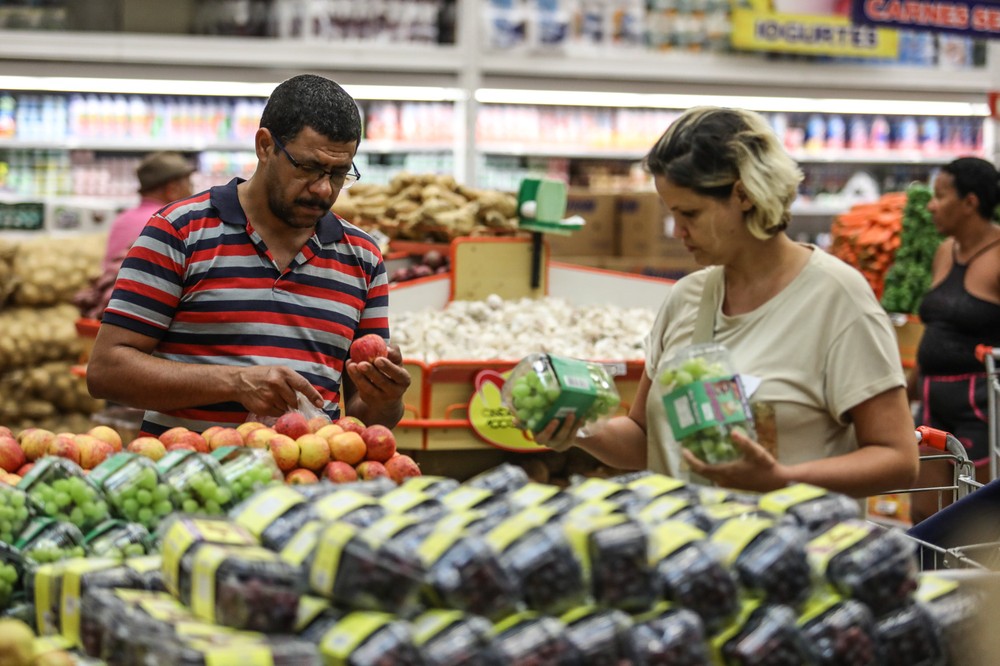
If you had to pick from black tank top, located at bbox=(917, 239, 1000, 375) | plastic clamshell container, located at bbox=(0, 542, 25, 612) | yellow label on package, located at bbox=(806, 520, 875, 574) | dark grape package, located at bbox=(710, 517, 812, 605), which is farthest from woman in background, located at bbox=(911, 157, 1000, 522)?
plastic clamshell container, located at bbox=(0, 542, 25, 612)

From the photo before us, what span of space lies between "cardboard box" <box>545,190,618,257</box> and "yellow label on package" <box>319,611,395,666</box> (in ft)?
18.1

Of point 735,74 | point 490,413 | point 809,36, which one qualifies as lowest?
point 490,413

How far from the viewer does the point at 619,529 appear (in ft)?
4.61

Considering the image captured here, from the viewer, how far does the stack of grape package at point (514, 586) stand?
4.28 ft

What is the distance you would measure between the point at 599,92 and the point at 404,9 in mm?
1548

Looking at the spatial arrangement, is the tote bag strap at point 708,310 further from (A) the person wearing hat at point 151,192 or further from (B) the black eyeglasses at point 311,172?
(A) the person wearing hat at point 151,192

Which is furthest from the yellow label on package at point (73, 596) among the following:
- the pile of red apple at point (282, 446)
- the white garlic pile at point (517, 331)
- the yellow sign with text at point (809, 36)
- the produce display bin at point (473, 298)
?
the yellow sign with text at point (809, 36)

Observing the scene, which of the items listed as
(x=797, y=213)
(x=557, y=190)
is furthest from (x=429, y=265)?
(x=797, y=213)

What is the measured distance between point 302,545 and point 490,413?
2610 millimetres

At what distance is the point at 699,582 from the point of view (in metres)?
1.41

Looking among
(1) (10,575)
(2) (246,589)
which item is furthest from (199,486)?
(2) (246,589)

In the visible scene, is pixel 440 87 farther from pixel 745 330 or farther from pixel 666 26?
pixel 745 330

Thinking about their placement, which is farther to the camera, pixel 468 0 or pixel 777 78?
pixel 777 78

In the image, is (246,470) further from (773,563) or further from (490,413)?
(490,413)
